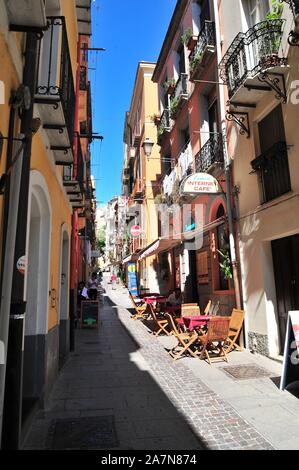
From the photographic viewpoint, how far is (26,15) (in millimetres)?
3297

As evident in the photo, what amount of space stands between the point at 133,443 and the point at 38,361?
1.98 metres

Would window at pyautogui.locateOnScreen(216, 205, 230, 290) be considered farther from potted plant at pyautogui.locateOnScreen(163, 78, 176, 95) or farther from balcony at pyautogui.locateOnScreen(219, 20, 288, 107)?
potted plant at pyautogui.locateOnScreen(163, 78, 176, 95)

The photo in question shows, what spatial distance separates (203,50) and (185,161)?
3981mm

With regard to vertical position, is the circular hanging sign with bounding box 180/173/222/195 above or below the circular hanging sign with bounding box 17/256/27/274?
above

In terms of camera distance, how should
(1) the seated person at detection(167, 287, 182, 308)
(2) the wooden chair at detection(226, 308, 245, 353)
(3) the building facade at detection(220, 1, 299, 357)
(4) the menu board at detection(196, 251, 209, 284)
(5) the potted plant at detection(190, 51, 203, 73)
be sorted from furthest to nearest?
1. (4) the menu board at detection(196, 251, 209, 284)
2. (1) the seated person at detection(167, 287, 182, 308)
3. (5) the potted plant at detection(190, 51, 203, 73)
4. (2) the wooden chair at detection(226, 308, 245, 353)
5. (3) the building facade at detection(220, 1, 299, 357)

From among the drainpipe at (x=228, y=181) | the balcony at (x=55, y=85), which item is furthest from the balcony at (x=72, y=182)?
the drainpipe at (x=228, y=181)

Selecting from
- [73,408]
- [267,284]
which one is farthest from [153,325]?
[73,408]

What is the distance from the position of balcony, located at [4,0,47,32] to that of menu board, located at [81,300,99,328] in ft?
34.5

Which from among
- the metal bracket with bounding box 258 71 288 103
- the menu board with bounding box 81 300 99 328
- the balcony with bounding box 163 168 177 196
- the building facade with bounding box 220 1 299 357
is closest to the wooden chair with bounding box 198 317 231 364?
the building facade with bounding box 220 1 299 357

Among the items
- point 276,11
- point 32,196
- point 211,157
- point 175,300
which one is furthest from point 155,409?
point 211,157

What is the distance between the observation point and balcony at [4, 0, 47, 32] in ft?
10.5

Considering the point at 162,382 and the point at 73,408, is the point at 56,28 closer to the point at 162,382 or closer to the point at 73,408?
the point at 73,408

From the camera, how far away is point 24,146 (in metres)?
3.29

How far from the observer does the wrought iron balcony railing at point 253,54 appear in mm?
7441
